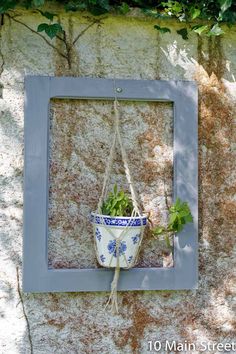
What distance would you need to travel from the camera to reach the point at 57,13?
6.10 ft

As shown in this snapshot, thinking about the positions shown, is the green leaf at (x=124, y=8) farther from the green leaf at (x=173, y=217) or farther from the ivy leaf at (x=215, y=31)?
the green leaf at (x=173, y=217)

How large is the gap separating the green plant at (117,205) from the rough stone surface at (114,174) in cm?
12

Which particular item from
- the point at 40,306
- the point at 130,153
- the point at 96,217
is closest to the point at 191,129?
the point at 130,153

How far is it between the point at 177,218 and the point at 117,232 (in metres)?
0.25

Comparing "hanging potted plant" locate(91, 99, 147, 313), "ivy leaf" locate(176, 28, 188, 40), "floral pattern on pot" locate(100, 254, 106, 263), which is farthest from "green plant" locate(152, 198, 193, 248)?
"ivy leaf" locate(176, 28, 188, 40)

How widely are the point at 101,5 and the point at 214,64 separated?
51 centimetres

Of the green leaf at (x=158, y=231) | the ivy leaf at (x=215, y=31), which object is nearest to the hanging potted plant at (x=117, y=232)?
the green leaf at (x=158, y=231)

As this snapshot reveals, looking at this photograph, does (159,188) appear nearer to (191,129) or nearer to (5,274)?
(191,129)

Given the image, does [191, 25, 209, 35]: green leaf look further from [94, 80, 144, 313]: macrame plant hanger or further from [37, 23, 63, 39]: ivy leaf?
[37, 23, 63, 39]: ivy leaf

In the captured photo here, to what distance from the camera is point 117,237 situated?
5.56 feet

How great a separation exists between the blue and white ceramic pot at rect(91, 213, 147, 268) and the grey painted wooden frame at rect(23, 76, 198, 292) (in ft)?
0.36

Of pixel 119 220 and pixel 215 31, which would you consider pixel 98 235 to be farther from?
pixel 215 31

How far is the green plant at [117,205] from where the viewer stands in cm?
172

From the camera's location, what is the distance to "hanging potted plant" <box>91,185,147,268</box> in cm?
170
